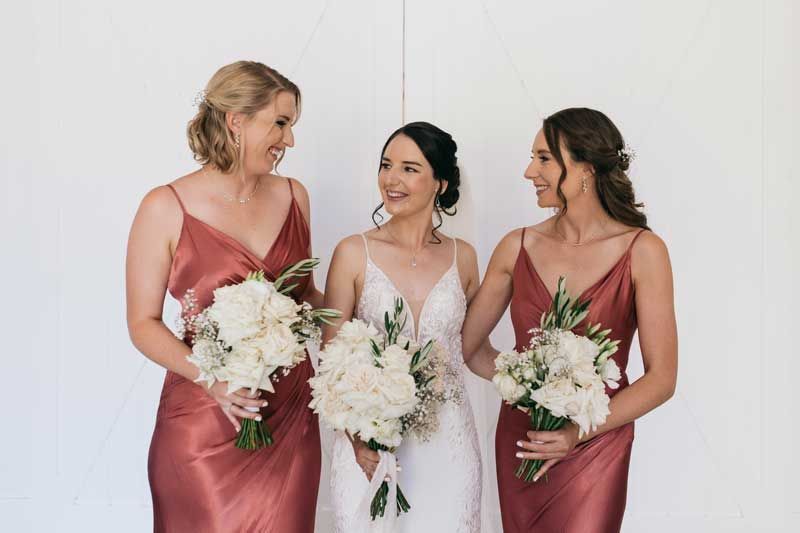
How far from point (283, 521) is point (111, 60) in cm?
289

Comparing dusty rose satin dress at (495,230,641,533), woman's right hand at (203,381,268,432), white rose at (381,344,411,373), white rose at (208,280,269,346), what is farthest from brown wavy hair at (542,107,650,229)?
woman's right hand at (203,381,268,432)

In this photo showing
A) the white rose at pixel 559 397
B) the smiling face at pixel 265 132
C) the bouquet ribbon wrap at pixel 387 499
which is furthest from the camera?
the smiling face at pixel 265 132

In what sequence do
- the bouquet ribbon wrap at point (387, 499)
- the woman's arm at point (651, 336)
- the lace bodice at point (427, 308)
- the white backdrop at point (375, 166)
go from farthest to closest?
the white backdrop at point (375, 166) < the lace bodice at point (427, 308) < the woman's arm at point (651, 336) < the bouquet ribbon wrap at point (387, 499)

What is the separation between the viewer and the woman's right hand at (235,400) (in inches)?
113

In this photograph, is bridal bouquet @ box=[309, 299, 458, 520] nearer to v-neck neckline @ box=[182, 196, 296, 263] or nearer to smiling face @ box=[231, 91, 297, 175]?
v-neck neckline @ box=[182, 196, 296, 263]

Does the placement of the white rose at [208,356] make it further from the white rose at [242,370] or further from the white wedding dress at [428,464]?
the white wedding dress at [428,464]

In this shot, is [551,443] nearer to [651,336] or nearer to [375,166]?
[651,336]

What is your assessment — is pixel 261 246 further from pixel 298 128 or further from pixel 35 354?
pixel 35 354

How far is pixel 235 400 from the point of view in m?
2.87

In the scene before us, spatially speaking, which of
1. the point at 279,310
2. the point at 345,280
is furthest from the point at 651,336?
the point at 279,310

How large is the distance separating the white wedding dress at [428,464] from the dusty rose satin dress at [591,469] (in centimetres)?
21

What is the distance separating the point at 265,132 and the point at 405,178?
0.60 metres

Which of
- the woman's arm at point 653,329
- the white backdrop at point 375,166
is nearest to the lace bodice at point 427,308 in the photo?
the woman's arm at point 653,329

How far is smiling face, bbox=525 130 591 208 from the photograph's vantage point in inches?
129
